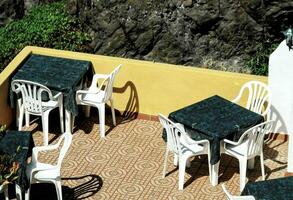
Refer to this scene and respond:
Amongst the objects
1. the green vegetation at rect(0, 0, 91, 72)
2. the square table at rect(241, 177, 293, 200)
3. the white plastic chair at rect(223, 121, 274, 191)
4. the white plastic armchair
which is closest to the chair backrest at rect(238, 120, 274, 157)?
the white plastic chair at rect(223, 121, 274, 191)

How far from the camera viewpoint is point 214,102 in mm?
15312

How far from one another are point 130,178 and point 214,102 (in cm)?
163

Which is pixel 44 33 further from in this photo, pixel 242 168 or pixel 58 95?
pixel 242 168

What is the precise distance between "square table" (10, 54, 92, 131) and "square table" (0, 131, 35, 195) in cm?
159

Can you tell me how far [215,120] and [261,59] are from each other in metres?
Result: 3.22

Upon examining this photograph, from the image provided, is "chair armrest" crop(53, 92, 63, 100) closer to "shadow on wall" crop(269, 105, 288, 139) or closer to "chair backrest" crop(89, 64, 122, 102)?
"chair backrest" crop(89, 64, 122, 102)

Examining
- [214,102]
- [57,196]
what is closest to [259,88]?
[214,102]

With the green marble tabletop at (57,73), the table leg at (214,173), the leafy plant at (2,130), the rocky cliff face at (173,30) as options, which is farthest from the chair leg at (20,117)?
the table leg at (214,173)

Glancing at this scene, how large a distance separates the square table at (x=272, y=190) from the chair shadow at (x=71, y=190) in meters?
2.47

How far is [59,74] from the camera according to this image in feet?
53.0

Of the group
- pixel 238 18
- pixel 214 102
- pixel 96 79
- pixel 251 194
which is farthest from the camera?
pixel 238 18

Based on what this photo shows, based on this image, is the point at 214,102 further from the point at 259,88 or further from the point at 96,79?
the point at 96,79

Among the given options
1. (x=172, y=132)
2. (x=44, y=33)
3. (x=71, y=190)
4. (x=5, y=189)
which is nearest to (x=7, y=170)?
Result: (x=5, y=189)

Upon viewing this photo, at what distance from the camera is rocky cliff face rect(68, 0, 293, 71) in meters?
18.1
